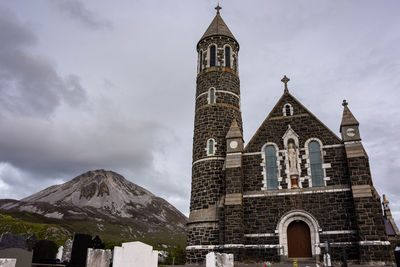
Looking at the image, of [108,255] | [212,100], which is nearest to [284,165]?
[212,100]

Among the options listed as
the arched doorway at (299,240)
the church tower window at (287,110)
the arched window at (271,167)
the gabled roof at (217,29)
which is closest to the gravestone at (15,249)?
the arched doorway at (299,240)

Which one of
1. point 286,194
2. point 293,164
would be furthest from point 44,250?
point 293,164

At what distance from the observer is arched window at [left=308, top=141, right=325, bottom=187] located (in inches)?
828

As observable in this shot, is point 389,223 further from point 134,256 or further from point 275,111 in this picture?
point 134,256

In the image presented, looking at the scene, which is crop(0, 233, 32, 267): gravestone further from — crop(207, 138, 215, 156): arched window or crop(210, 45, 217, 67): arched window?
crop(210, 45, 217, 67): arched window

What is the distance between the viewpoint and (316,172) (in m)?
21.2

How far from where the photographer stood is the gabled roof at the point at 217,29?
95.6ft

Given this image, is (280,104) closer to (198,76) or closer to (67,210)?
(198,76)

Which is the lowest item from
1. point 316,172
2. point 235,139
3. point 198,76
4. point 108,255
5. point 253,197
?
point 108,255

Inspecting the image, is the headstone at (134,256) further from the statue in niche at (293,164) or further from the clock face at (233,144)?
the clock face at (233,144)

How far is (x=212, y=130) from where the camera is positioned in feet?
84.3

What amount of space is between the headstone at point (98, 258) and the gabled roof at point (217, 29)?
21952 millimetres

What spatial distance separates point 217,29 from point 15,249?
22852 mm

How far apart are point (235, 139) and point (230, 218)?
5.18 metres
